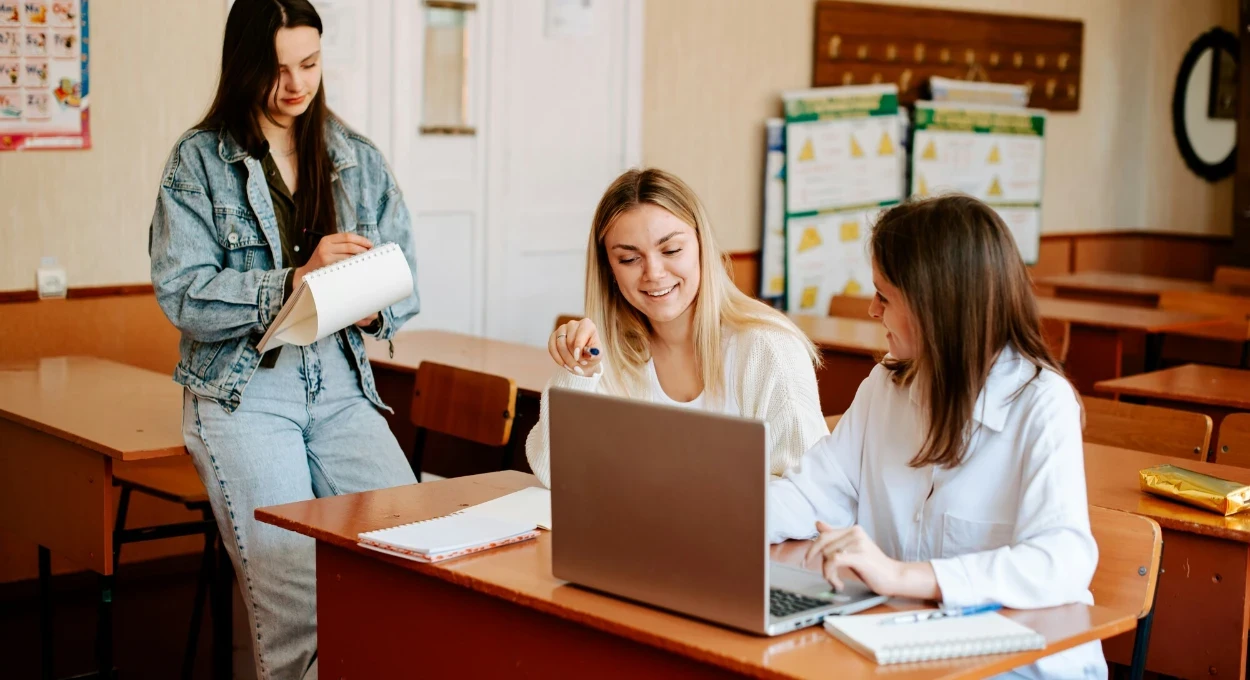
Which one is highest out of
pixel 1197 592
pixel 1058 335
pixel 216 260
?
pixel 216 260

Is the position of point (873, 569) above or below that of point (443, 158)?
below

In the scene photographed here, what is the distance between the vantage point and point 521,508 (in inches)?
78.7

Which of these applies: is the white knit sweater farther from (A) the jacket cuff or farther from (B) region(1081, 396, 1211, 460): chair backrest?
(B) region(1081, 396, 1211, 460): chair backrest

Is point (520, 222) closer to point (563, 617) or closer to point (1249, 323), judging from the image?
point (1249, 323)

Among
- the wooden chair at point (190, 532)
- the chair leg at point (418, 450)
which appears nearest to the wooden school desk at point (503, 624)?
the wooden chair at point (190, 532)

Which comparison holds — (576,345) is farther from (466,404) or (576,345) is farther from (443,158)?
(443,158)

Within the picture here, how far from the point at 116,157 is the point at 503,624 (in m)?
2.65

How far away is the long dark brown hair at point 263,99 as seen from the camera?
8.08 ft

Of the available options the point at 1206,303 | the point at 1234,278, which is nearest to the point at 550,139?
the point at 1206,303

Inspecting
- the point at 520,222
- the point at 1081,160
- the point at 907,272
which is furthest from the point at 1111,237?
the point at 907,272

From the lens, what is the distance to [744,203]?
19.3 feet

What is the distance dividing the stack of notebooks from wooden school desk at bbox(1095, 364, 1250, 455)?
2.04 m

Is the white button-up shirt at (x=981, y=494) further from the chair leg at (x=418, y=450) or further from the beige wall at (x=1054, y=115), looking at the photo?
the beige wall at (x=1054, y=115)

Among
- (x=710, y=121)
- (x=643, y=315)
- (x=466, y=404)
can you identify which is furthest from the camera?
(x=710, y=121)
